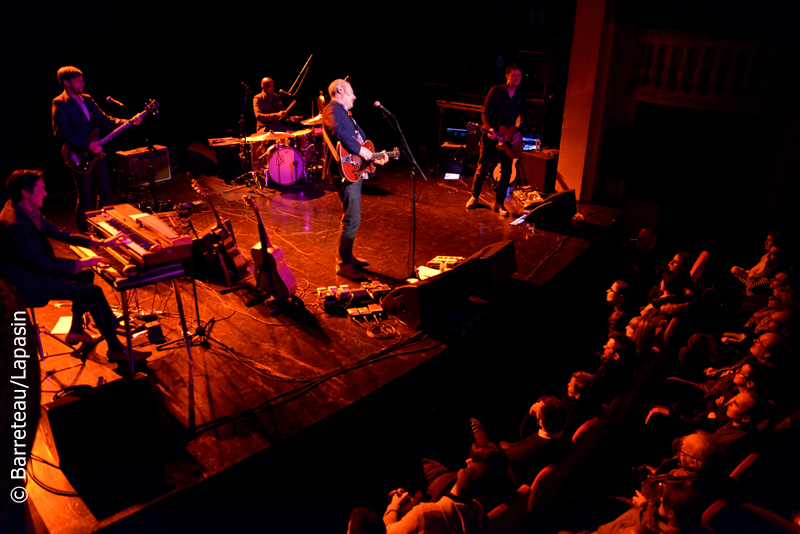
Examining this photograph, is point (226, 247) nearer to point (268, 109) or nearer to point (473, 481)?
point (473, 481)

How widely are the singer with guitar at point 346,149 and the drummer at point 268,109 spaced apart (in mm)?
3647

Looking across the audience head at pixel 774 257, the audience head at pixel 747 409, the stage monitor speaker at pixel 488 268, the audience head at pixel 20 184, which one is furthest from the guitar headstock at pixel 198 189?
the audience head at pixel 774 257

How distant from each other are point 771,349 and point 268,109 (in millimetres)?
7779

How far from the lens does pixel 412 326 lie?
497 centimetres

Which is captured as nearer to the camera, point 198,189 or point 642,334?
point 642,334

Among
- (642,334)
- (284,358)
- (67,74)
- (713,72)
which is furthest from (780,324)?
(67,74)

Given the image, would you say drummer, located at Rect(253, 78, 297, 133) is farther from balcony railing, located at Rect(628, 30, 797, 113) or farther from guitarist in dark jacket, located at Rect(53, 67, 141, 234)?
balcony railing, located at Rect(628, 30, 797, 113)

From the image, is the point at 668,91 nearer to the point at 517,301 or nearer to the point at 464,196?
the point at 464,196

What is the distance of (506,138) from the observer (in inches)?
289

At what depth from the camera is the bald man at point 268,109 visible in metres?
8.96

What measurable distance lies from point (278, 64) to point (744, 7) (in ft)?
27.3

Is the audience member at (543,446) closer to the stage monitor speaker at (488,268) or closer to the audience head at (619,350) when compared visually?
the audience head at (619,350)

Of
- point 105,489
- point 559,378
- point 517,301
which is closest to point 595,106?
point 517,301

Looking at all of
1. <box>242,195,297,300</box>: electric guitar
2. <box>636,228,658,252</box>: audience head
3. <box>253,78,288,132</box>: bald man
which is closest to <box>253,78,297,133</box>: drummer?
<box>253,78,288,132</box>: bald man
